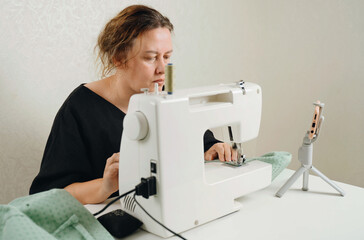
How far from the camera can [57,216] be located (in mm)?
888

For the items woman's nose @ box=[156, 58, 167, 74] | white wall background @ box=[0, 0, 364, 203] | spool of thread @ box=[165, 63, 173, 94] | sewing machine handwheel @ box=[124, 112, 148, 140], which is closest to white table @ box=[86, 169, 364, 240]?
sewing machine handwheel @ box=[124, 112, 148, 140]

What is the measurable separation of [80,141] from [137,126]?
47 cm

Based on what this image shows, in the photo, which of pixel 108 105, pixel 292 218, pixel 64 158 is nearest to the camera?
pixel 292 218

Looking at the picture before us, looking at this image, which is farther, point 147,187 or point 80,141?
point 80,141

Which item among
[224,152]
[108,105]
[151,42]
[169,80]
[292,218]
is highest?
[151,42]

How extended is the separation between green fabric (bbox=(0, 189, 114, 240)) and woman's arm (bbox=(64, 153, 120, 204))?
0.17m

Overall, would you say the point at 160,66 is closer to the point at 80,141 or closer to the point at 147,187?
the point at 80,141

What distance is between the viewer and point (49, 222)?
0.88m

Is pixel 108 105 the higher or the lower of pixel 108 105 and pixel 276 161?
the higher

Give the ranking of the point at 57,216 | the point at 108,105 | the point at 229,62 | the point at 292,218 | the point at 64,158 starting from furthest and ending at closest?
the point at 229,62
the point at 108,105
the point at 64,158
the point at 292,218
the point at 57,216

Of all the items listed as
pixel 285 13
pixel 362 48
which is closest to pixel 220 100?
pixel 362 48

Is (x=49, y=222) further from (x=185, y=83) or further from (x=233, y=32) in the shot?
(x=233, y=32)

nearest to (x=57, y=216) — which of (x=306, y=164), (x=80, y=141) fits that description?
(x=80, y=141)

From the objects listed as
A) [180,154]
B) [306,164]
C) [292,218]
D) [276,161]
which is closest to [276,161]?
[276,161]
